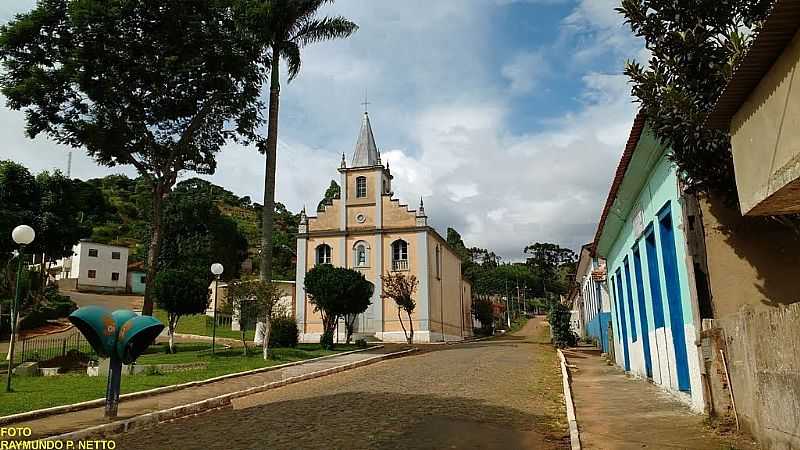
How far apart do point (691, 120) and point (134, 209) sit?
71256 millimetres

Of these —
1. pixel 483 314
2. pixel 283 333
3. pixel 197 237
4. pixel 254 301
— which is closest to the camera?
pixel 254 301

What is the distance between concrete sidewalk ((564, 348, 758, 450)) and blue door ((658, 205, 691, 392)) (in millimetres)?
507

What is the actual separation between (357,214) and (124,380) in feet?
87.1

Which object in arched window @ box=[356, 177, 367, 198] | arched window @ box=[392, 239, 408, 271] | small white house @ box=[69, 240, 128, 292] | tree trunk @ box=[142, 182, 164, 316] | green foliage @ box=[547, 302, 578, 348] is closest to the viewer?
tree trunk @ box=[142, 182, 164, 316]

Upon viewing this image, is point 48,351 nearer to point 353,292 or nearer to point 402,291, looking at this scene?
point 353,292

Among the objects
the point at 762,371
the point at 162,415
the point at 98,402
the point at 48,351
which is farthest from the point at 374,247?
the point at 762,371

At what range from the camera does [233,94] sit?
2595 centimetres

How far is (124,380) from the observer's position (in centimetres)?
1362

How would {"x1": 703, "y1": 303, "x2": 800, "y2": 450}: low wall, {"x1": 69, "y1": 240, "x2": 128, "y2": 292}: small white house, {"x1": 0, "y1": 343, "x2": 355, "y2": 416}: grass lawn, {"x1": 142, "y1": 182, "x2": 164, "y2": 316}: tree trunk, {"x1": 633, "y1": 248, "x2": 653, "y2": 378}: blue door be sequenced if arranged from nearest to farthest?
{"x1": 703, "y1": 303, "x2": 800, "y2": 450}: low wall
{"x1": 0, "y1": 343, "x2": 355, "y2": 416}: grass lawn
{"x1": 633, "y1": 248, "x2": 653, "y2": 378}: blue door
{"x1": 142, "y1": 182, "x2": 164, "y2": 316}: tree trunk
{"x1": 69, "y1": 240, "x2": 128, "y2": 292}: small white house

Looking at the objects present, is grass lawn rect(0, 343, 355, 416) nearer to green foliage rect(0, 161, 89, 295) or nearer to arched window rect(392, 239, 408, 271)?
A: green foliage rect(0, 161, 89, 295)

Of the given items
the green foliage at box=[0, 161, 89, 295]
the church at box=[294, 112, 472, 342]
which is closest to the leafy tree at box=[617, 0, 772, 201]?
the green foliage at box=[0, 161, 89, 295]

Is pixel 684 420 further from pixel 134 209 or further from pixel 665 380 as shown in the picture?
pixel 134 209

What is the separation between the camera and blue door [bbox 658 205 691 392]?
897 cm

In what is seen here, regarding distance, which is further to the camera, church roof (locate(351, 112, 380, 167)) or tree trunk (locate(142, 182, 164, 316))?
church roof (locate(351, 112, 380, 167))
